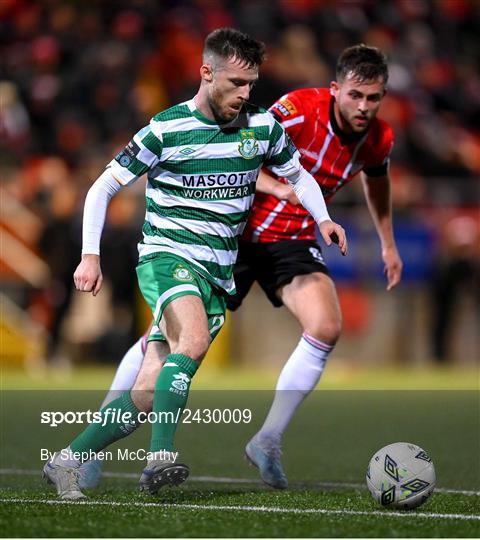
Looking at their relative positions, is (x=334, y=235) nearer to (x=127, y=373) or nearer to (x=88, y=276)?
(x=88, y=276)

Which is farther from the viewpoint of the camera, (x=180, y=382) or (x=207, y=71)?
(x=207, y=71)

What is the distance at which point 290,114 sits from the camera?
6.44m

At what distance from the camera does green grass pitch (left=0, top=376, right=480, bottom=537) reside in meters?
4.45

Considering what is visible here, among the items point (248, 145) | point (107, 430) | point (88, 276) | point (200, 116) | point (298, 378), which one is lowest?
point (298, 378)

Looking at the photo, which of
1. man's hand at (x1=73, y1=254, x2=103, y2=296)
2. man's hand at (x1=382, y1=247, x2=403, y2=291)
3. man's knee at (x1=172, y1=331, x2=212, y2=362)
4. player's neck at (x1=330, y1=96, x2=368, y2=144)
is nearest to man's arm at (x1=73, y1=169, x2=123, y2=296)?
man's hand at (x1=73, y1=254, x2=103, y2=296)

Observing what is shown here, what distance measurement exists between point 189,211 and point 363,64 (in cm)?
143

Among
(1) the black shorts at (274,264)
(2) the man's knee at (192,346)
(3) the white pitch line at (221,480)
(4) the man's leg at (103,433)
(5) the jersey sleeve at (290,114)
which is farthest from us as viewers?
(1) the black shorts at (274,264)

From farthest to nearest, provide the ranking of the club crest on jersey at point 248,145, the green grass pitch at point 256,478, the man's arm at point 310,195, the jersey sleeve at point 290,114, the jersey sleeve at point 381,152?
the jersey sleeve at point 381,152 → the jersey sleeve at point 290,114 → the man's arm at point 310,195 → the club crest on jersey at point 248,145 → the green grass pitch at point 256,478

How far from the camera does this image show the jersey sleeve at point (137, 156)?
5.36 metres

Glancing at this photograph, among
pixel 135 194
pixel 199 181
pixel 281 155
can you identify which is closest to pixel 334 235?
pixel 281 155

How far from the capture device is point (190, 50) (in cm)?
1725

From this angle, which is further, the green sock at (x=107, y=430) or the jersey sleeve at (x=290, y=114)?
the jersey sleeve at (x=290, y=114)

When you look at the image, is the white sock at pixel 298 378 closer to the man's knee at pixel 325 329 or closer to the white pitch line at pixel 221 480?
the man's knee at pixel 325 329

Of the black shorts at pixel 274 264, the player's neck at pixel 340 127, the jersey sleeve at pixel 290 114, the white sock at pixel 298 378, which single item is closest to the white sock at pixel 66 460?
the white sock at pixel 298 378
